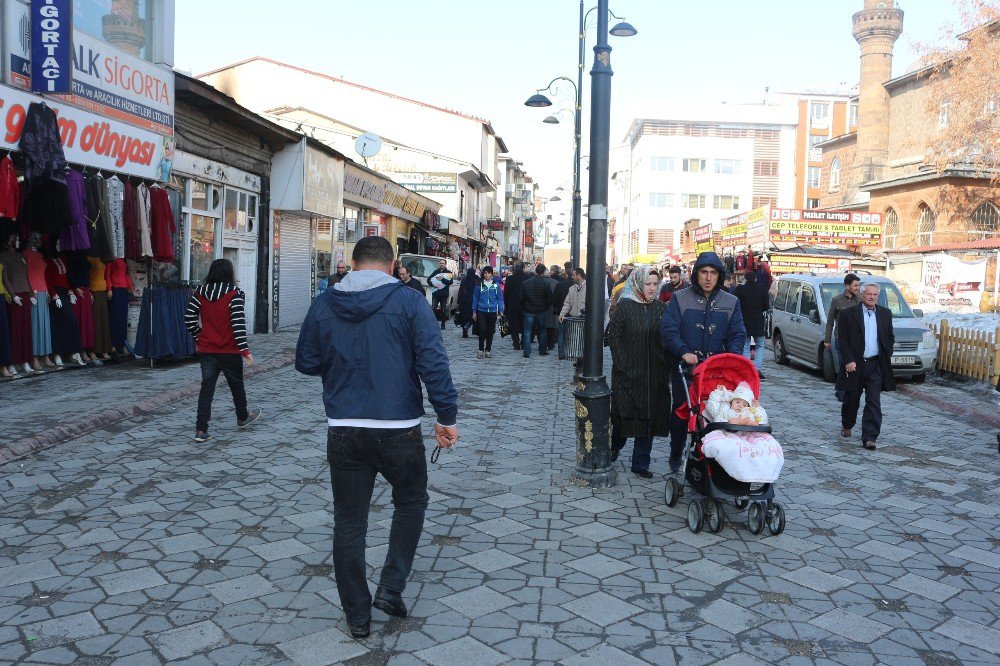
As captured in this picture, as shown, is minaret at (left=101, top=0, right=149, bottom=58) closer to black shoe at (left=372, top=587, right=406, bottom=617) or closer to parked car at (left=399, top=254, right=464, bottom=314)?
black shoe at (left=372, top=587, right=406, bottom=617)

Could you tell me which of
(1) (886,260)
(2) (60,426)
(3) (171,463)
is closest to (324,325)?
(3) (171,463)

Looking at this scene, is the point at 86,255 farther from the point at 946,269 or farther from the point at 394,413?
the point at 946,269

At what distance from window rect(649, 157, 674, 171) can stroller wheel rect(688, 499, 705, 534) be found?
78.9 metres

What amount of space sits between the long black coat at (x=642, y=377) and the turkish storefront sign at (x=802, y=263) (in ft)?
74.8

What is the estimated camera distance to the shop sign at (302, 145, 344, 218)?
62.2ft

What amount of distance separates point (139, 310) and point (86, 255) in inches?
60.2

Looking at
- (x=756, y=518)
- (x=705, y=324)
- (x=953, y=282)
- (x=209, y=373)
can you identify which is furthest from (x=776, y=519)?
(x=953, y=282)

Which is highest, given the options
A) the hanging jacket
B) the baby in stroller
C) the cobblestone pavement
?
the hanging jacket

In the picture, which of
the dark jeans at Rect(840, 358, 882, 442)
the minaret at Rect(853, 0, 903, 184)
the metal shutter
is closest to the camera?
the dark jeans at Rect(840, 358, 882, 442)

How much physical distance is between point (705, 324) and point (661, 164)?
7821cm

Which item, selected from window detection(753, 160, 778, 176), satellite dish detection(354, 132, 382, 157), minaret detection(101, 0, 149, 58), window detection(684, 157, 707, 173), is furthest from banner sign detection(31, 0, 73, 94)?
window detection(753, 160, 778, 176)

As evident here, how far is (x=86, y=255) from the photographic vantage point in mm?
11414

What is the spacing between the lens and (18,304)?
10.4 m

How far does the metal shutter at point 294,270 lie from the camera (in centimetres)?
1973
